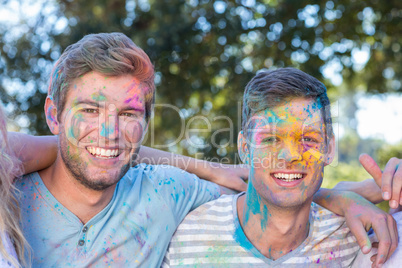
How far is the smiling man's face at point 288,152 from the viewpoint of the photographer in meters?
2.14

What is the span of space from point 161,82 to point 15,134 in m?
2.84

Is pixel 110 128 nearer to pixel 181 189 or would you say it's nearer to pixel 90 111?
pixel 90 111

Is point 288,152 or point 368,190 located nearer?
point 288,152

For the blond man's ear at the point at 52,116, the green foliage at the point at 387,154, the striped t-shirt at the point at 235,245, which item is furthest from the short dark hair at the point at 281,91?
the green foliage at the point at 387,154

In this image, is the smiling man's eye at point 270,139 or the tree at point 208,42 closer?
the smiling man's eye at point 270,139

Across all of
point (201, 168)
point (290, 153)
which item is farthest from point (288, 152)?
point (201, 168)

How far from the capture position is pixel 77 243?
6.53 feet

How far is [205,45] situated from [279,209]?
2.81 meters

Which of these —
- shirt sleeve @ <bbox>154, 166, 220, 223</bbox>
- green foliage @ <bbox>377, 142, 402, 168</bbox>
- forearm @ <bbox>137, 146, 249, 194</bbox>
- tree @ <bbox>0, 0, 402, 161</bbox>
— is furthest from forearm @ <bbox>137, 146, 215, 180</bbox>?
green foliage @ <bbox>377, 142, 402, 168</bbox>

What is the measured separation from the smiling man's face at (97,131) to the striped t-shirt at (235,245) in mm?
496

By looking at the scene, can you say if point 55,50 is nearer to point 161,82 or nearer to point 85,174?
point 161,82

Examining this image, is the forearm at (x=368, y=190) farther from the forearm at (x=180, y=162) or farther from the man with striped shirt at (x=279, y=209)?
the forearm at (x=180, y=162)

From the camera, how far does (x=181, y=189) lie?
90.9 inches

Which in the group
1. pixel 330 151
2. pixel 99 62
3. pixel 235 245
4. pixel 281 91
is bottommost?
pixel 235 245
